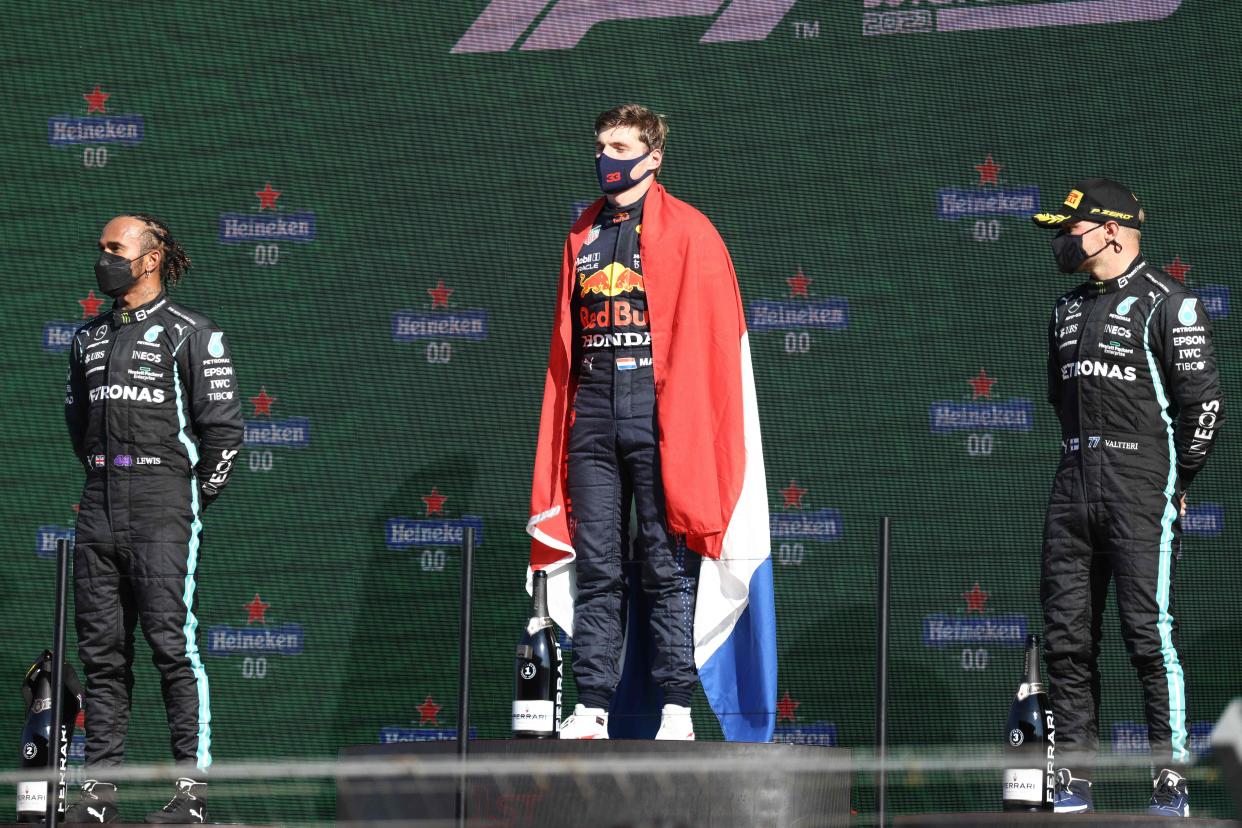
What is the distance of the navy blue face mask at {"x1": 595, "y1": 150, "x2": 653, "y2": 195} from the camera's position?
3.77 metres

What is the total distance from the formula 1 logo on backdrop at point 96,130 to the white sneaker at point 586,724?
10.6 ft

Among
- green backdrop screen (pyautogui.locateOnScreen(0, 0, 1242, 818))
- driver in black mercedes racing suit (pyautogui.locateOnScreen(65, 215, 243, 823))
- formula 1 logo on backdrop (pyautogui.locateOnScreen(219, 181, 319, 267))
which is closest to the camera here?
driver in black mercedes racing suit (pyautogui.locateOnScreen(65, 215, 243, 823))

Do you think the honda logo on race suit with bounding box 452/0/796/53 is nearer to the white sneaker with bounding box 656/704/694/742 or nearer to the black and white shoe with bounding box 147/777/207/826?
the white sneaker with bounding box 656/704/694/742

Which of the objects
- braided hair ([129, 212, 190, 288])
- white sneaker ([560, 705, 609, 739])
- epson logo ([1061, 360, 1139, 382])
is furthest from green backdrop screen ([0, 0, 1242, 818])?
braided hair ([129, 212, 190, 288])

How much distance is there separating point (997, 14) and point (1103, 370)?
1.98 meters

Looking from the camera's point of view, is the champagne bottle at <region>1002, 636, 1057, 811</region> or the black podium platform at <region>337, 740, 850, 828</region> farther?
the champagne bottle at <region>1002, 636, 1057, 811</region>

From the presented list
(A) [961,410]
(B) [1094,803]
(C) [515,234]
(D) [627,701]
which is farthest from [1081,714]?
(C) [515,234]

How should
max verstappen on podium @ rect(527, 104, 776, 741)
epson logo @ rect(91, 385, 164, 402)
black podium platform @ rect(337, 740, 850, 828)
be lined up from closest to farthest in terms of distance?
1. black podium platform @ rect(337, 740, 850, 828)
2. max verstappen on podium @ rect(527, 104, 776, 741)
3. epson logo @ rect(91, 385, 164, 402)

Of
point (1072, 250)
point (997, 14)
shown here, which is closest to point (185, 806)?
point (1072, 250)

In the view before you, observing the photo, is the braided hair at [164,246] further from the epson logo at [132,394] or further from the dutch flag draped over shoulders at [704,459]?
the dutch flag draped over shoulders at [704,459]

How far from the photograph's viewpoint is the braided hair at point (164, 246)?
13.5ft

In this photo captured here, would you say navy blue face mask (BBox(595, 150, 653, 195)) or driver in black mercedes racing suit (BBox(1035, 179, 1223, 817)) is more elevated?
navy blue face mask (BBox(595, 150, 653, 195))

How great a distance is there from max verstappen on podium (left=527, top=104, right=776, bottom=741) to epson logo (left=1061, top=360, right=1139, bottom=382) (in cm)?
70

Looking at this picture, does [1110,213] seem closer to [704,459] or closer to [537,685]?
[704,459]
